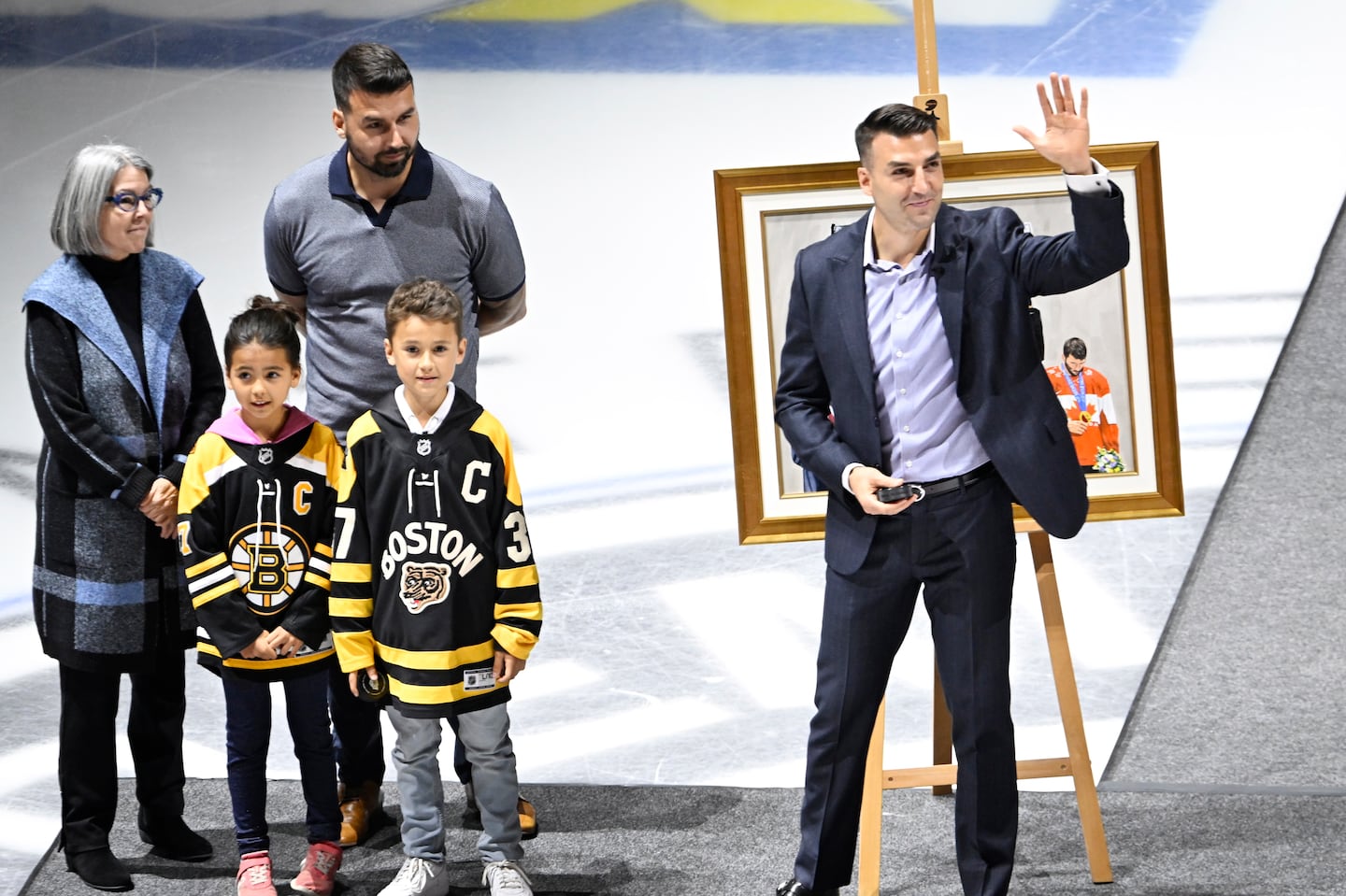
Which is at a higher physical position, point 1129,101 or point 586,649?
point 1129,101

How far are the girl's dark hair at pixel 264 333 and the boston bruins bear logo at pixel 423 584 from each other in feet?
1.57

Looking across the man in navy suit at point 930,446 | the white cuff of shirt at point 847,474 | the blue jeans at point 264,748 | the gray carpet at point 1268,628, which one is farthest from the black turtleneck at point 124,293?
the gray carpet at point 1268,628

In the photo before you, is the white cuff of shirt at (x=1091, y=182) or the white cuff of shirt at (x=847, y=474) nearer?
the white cuff of shirt at (x=1091, y=182)

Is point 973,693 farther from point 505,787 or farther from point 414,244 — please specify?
point 414,244

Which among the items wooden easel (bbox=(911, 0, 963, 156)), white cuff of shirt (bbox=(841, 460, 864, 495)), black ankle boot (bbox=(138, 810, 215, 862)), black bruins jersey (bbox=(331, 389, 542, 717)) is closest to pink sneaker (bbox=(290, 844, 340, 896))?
black ankle boot (bbox=(138, 810, 215, 862))

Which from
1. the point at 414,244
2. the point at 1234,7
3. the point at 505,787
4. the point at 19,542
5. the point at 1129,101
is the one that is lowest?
the point at 505,787

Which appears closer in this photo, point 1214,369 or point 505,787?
point 505,787

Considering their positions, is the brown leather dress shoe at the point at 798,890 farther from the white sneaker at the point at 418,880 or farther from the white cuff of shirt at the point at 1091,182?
the white cuff of shirt at the point at 1091,182

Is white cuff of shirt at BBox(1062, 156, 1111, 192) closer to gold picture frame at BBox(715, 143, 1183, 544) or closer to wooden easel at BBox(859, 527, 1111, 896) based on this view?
gold picture frame at BBox(715, 143, 1183, 544)

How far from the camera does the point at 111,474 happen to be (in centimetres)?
306

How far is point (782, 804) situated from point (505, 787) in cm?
77

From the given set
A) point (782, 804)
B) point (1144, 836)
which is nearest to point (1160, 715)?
point (1144, 836)

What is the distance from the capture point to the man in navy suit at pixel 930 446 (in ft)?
8.63

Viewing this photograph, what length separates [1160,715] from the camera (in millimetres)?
3764
